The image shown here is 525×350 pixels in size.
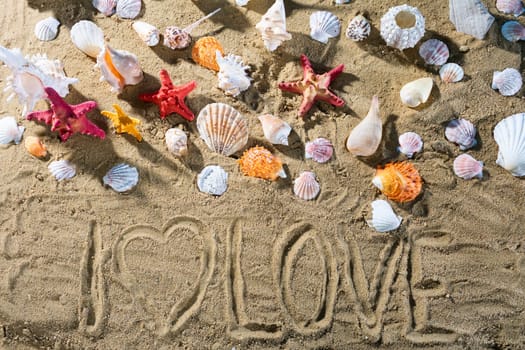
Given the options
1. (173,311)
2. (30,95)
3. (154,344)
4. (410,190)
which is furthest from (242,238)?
(30,95)

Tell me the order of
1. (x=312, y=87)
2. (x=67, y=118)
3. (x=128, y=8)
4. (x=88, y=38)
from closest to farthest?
1. (x=67, y=118)
2. (x=312, y=87)
3. (x=88, y=38)
4. (x=128, y=8)

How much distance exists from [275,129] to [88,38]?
1.23 m

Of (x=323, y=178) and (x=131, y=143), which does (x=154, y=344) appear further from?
(x=323, y=178)

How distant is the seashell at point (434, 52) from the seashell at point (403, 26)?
9cm

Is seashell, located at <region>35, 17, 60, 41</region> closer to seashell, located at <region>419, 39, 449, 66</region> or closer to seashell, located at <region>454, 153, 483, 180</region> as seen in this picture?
seashell, located at <region>419, 39, 449, 66</region>

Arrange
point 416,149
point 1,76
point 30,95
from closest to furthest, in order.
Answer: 1. point 30,95
2. point 416,149
3. point 1,76

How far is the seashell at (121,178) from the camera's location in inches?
106

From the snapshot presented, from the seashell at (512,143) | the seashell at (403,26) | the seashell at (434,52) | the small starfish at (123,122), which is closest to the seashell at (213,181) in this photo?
→ the small starfish at (123,122)

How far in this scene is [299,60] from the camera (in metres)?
2.91

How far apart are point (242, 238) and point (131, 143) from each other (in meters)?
0.84

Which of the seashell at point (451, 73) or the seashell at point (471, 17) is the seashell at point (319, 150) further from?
the seashell at point (471, 17)

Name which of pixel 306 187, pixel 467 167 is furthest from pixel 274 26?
pixel 467 167

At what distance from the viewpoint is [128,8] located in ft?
9.68

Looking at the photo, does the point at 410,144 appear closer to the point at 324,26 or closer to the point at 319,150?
the point at 319,150
